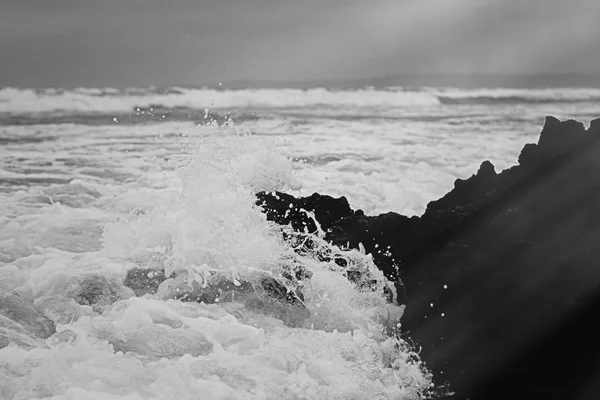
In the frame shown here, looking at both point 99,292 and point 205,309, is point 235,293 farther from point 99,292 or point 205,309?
point 99,292

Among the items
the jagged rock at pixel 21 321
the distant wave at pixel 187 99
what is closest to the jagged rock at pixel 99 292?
the jagged rock at pixel 21 321

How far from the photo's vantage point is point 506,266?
4688 mm

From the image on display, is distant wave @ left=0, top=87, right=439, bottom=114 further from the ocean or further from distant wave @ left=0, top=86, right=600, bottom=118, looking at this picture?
the ocean

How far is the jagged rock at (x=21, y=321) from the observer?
475cm

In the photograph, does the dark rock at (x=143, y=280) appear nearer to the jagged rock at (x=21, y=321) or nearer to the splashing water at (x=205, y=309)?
the splashing water at (x=205, y=309)

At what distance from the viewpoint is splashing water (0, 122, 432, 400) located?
4.21 m

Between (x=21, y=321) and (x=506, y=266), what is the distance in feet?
10.6

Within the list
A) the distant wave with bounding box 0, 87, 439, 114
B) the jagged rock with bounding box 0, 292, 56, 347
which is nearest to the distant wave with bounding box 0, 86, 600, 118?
the distant wave with bounding box 0, 87, 439, 114

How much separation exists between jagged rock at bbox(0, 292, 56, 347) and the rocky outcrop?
1.94m

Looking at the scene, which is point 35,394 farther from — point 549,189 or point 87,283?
point 549,189

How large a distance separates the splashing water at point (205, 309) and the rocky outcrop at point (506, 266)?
243 mm

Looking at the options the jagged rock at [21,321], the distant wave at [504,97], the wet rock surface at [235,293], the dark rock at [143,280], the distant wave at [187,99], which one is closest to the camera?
the jagged rock at [21,321]

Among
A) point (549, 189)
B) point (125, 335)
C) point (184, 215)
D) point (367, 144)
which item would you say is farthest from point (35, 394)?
point (367, 144)

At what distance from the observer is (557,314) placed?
171 inches
